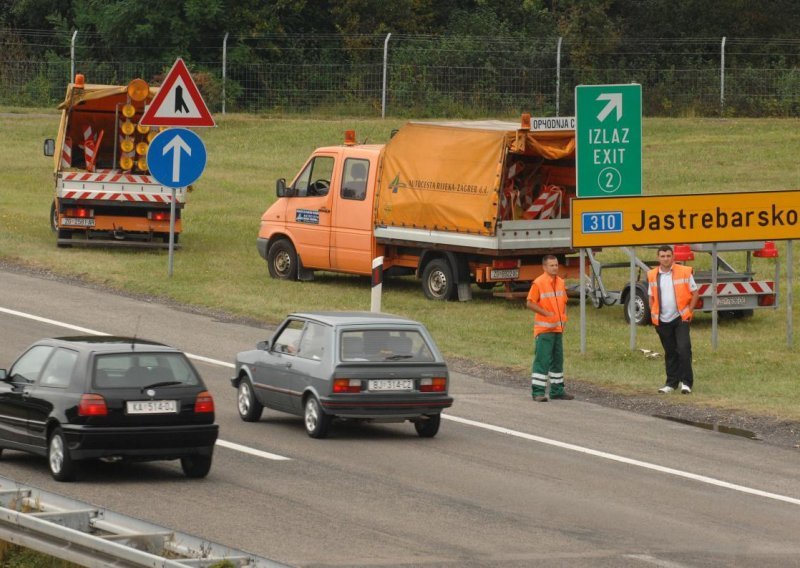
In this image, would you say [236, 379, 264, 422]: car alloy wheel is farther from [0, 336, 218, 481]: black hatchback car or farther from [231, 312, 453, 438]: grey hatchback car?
[0, 336, 218, 481]: black hatchback car

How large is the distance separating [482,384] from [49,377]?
714cm

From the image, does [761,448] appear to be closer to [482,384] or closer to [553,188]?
[482,384]

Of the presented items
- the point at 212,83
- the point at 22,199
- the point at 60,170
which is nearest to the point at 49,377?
the point at 60,170

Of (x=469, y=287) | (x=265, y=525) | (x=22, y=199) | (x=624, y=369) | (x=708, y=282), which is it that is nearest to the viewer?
(x=265, y=525)

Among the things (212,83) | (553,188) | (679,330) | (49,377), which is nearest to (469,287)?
(553,188)

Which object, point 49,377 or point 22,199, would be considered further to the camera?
point 22,199

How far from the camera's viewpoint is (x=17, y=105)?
179 feet

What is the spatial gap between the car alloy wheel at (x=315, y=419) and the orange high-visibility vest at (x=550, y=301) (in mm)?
3641

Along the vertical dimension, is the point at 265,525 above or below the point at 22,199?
below


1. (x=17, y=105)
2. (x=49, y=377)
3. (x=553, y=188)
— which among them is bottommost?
(x=49, y=377)

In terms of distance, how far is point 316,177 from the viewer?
94.7ft

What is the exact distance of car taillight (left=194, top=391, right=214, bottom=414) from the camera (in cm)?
1412

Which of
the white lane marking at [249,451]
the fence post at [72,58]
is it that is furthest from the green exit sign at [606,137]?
the fence post at [72,58]

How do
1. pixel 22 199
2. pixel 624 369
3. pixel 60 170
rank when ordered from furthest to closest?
pixel 22 199
pixel 60 170
pixel 624 369
